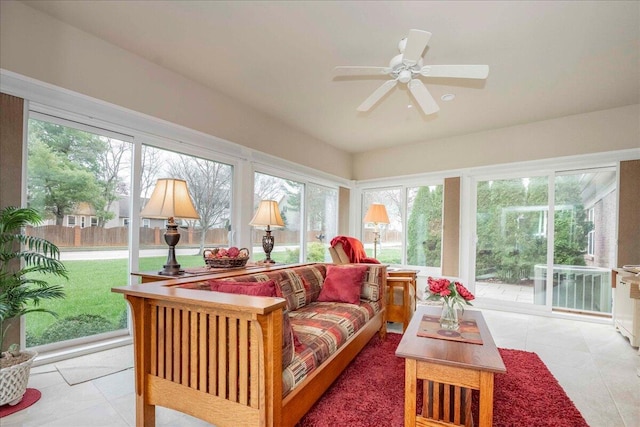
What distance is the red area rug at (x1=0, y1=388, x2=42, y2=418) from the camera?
6.03 feet

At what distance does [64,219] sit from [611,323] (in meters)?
6.13


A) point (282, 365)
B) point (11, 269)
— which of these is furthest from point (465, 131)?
point (11, 269)

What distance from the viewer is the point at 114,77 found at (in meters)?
2.79

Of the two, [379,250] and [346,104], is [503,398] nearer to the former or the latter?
[346,104]

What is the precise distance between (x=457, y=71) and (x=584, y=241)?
3560mm

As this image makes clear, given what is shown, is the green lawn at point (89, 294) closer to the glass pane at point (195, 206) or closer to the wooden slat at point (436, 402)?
the glass pane at point (195, 206)

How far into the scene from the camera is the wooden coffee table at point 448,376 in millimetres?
1476

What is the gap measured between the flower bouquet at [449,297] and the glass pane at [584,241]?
133 inches

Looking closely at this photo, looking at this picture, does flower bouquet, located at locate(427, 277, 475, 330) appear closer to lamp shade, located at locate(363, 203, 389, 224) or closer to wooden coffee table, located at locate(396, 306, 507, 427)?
wooden coffee table, located at locate(396, 306, 507, 427)

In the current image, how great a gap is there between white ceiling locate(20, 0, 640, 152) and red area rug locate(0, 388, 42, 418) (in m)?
2.77

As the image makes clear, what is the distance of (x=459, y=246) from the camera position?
512 centimetres

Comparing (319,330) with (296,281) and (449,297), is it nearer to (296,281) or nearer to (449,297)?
(296,281)

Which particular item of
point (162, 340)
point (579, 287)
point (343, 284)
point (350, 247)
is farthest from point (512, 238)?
point (162, 340)

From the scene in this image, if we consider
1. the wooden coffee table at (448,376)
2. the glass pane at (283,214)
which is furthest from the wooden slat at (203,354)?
the glass pane at (283,214)
